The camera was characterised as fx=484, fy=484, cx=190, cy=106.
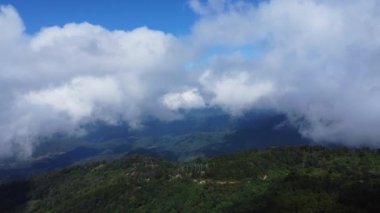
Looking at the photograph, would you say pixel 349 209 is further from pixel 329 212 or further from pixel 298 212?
pixel 298 212

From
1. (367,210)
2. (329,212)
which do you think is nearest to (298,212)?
(329,212)

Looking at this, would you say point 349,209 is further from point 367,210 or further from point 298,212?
point 298,212

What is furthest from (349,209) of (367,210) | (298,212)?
(298,212)

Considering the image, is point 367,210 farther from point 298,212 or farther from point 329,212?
point 298,212

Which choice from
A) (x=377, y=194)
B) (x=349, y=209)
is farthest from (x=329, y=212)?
(x=377, y=194)
